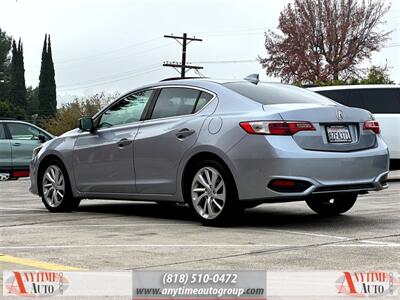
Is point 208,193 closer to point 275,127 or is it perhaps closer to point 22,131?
point 275,127

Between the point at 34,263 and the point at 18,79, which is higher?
the point at 18,79

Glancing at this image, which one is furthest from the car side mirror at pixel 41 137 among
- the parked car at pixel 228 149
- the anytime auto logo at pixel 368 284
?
the anytime auto logo at pixel 368 284

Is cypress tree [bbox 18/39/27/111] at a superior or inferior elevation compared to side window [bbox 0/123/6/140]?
superior

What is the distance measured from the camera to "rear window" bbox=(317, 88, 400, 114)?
1570cm

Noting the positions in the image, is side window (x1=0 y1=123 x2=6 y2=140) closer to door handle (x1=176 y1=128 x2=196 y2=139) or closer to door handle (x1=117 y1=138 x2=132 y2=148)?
door handle (x1=117 y1=138 x2=132 y2=148)

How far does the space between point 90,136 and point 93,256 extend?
3.59m

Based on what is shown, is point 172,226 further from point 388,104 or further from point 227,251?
point 388,104

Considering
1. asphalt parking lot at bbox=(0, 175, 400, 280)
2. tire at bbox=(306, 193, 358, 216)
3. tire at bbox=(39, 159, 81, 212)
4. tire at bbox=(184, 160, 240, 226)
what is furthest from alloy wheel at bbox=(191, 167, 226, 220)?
tire at bbox=(39, 159, 81, 212)

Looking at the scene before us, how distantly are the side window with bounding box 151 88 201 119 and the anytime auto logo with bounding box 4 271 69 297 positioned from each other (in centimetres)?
363

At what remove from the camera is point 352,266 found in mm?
5594

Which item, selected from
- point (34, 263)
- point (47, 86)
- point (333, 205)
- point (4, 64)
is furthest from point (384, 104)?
point (4, 64)

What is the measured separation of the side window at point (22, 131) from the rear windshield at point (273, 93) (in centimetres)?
1093

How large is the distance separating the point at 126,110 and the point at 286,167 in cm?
253

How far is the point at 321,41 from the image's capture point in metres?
61.8
